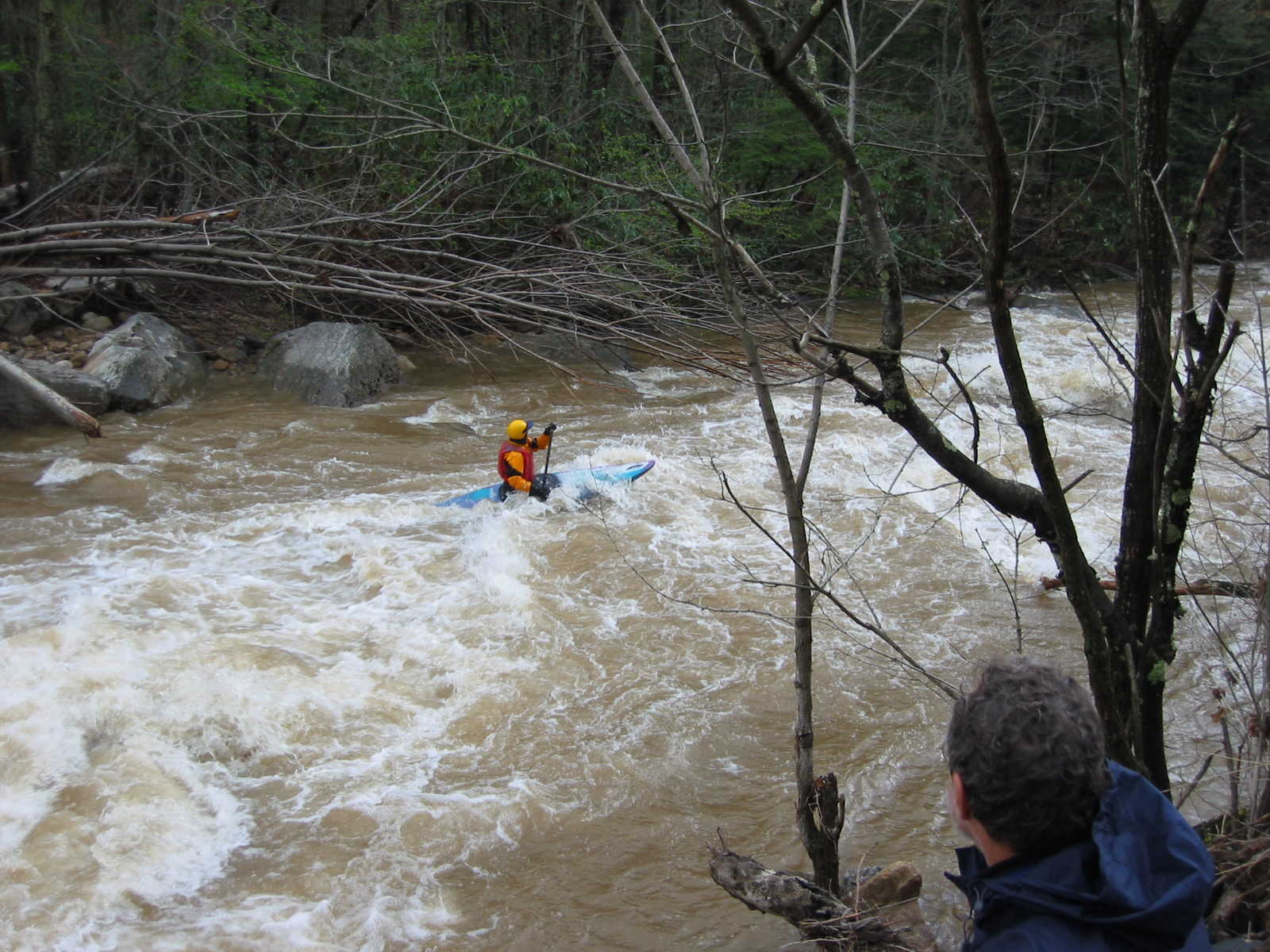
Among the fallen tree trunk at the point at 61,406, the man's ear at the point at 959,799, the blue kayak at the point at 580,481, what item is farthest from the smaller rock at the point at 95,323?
the man's ear at the point at 959,799

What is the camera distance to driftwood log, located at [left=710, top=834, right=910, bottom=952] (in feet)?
9.20

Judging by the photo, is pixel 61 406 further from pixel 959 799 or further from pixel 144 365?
pixel 959 799

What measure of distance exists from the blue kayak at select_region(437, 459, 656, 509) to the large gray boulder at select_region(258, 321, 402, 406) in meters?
3.09

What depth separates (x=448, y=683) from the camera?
5.41 m

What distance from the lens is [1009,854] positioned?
1488mm

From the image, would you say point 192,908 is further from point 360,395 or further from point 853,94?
point 360,395

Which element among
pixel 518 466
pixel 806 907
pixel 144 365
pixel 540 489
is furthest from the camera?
pixel 144 365

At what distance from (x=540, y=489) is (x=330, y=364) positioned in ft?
12.9

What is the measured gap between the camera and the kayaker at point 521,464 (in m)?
7.70

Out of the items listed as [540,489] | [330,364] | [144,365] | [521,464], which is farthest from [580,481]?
[144,365]

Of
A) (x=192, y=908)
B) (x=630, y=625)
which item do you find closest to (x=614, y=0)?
(x=630, y=625)

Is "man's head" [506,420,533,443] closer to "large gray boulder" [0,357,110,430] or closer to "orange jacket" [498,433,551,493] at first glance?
"orange jacket" [498,433,551,493]

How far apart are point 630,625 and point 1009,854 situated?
4667 millimetres

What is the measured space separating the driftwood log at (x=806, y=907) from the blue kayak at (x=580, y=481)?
16.5 feet
